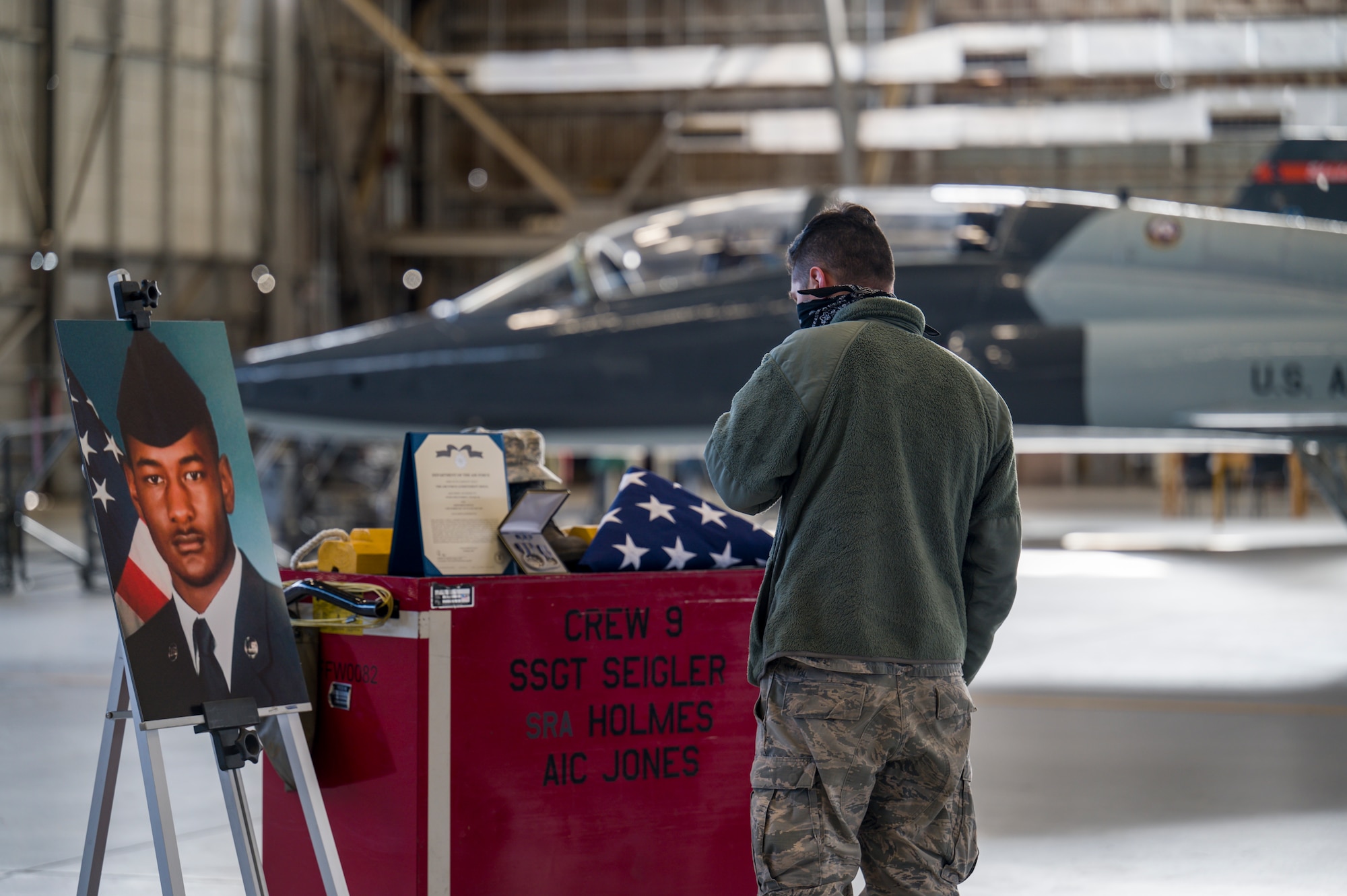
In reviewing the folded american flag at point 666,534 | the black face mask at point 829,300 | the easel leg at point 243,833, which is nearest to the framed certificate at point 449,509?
the folded american flag at point 666,534

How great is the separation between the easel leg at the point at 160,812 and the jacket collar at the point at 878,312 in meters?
1.55

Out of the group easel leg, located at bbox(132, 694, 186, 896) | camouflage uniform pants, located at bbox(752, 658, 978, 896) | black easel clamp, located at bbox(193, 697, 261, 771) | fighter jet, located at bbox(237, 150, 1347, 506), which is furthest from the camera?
fighter jet, located at bbox(237, 150, 1347, 506)

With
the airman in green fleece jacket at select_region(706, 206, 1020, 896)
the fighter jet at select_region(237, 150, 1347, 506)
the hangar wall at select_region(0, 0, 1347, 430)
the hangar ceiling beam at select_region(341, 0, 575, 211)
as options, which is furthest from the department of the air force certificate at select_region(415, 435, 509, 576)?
the hangar ceiling beam at select_region(341, 0, 575, 211)

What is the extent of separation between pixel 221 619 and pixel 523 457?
0.84 meters

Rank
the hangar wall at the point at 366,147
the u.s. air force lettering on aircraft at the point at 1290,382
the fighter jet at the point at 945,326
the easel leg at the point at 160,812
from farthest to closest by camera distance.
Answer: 1. the hangar wall at the point at 366,147
2. the fighter jet at the point at 945,326
3. the u.s. air force lettering on aircraft at the point at 1290,382
4. the easel leg at the point at 160,812

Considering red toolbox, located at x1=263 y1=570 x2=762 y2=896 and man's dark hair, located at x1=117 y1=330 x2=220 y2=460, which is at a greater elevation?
man's dark hair, located at x1=117 y1=330 x2=220 y2=460

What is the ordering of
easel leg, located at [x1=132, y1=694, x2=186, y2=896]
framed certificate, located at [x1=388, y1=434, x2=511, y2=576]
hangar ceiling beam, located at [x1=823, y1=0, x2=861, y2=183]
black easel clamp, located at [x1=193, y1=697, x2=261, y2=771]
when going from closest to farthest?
easel leg, located at [x1=132, y1=694, x2=186, y2=896] < black easel clamp, located at [x1=193, y1=697, x2=261, y2=771] < framed certificate, located at [x1=388, y1=434, x2=511, y2=576] < hangar ceiling beam, located at [x1=823, y1=0, x2=861, y2=183]

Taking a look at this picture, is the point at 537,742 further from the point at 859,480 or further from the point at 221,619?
the point at 859,480

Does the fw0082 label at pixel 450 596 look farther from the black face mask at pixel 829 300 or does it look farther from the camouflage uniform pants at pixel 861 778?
the black face mask at pixel 829 300

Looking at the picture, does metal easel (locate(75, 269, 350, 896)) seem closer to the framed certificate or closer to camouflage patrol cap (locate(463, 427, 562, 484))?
the framed certificate

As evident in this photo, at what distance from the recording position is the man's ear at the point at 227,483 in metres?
2.81

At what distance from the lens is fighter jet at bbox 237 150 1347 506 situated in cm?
849

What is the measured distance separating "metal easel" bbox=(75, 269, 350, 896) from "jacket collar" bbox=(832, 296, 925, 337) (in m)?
1.40

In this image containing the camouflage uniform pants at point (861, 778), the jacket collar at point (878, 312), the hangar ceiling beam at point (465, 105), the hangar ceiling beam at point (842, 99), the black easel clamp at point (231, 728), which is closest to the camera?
the camouflage uniform pants at point (861, 778)
